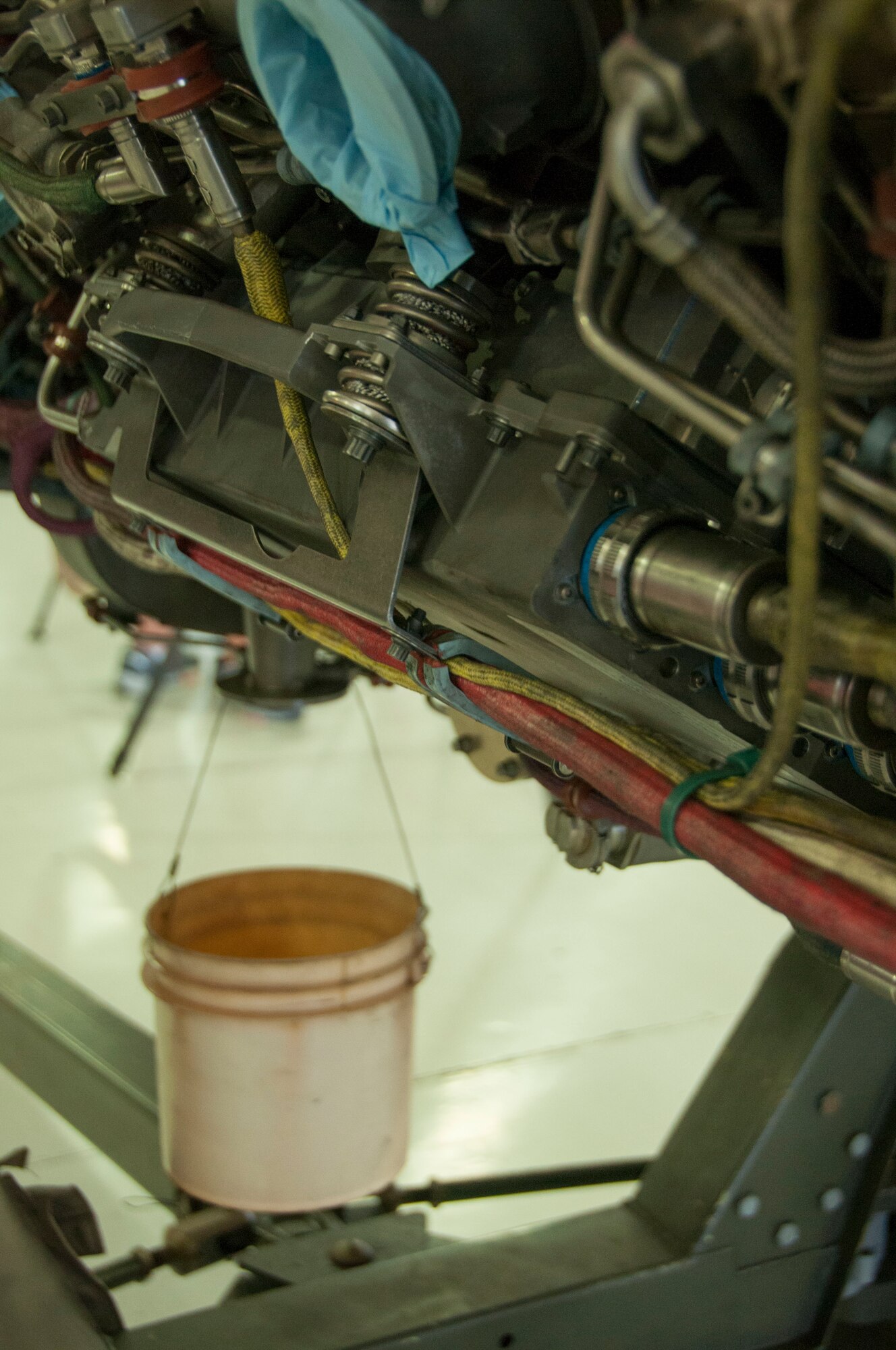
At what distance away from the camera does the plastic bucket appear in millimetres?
1171

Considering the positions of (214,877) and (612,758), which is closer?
(612,758)

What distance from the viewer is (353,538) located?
71cm

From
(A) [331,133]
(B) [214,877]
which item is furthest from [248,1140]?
(A) [331,133]

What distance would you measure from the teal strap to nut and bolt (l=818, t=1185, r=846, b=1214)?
28.2 inches

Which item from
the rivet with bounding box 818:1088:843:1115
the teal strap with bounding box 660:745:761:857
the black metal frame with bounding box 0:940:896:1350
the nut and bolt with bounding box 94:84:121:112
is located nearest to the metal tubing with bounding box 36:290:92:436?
the nut and bolt with bounding box 94:84:121:112

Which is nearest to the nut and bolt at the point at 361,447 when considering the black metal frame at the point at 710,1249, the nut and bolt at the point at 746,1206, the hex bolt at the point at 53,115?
the hex bolt at the point at 53,115

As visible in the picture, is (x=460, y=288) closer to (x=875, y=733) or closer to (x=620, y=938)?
(x=875, y=733)

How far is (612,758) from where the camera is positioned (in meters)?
0.61

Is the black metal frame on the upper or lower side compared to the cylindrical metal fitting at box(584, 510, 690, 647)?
lower

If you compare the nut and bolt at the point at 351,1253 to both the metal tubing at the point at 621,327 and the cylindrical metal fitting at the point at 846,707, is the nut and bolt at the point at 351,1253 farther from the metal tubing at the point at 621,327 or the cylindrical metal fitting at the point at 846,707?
the metal tubing at the point at 621,327

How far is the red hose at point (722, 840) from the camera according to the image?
50 centimetres

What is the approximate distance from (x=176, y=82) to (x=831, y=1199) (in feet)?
3.65

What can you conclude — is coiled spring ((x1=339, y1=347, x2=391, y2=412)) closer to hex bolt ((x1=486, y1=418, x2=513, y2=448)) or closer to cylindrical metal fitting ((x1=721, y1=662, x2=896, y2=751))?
Answer: hex bolt ((x1=486, y1=418, x2=513, y2=448))

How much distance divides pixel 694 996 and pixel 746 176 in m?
1.88
